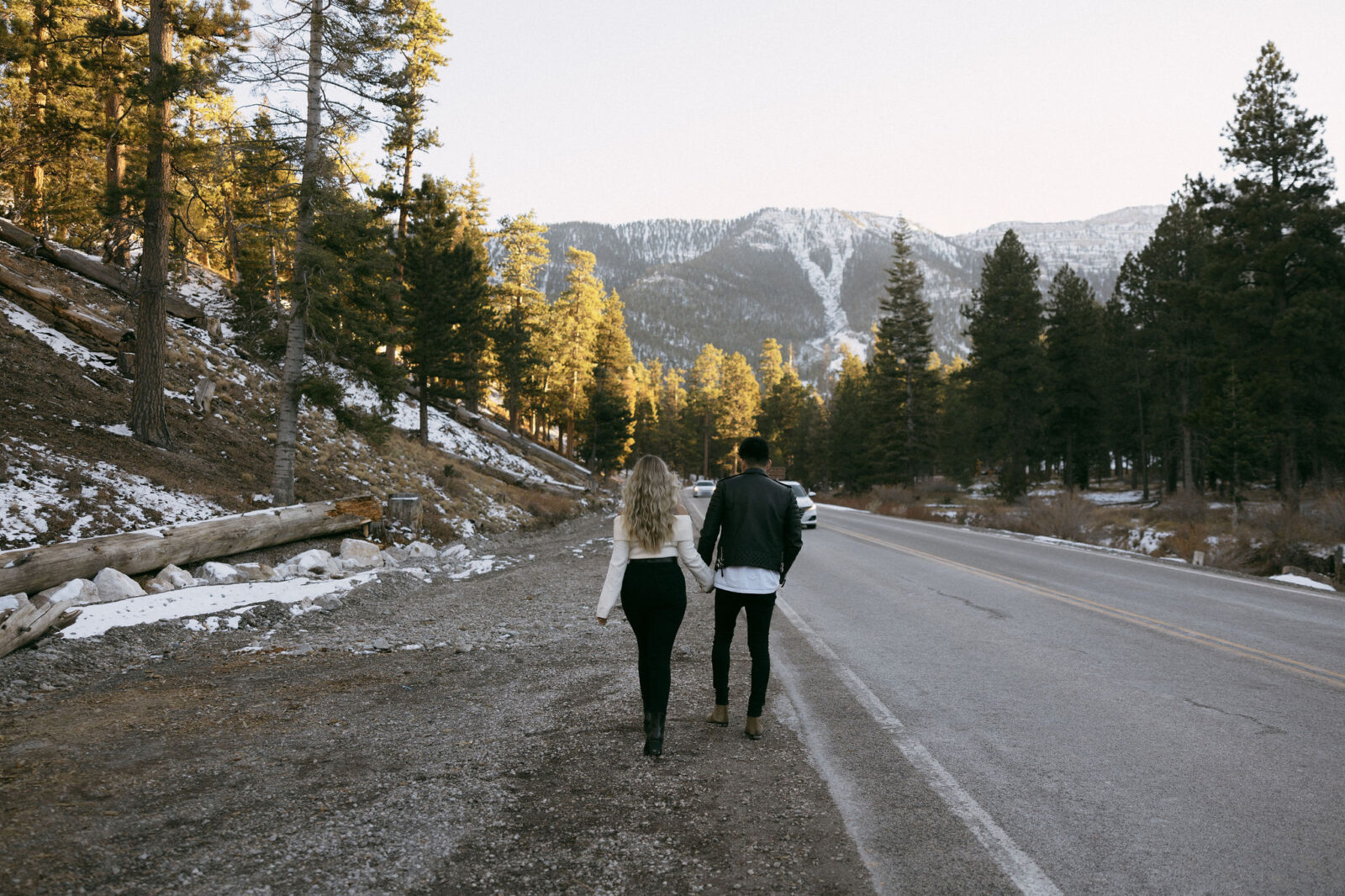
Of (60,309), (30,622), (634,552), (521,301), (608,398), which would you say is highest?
(521,301)

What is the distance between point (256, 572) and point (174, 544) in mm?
1097

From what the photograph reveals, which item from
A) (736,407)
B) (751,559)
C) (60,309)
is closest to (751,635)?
(751,559)

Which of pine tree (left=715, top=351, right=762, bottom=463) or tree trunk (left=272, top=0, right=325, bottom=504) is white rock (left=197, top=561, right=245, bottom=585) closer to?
tree trunk (left=272, top=0, right=325, bottom=504)

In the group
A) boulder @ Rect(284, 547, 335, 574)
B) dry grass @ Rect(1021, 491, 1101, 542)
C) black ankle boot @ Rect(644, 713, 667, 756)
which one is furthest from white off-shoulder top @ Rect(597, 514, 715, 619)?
dry grass @ Rect(1021, 491, 1101, 542)

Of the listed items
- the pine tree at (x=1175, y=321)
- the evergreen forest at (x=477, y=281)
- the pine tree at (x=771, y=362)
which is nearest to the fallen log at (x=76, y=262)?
the evergreen forest at (x=477, y=281)

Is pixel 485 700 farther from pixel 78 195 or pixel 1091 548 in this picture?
pixel 78 195

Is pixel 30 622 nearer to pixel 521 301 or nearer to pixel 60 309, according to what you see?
pixel 60 309

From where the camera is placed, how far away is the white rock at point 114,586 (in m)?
8.34

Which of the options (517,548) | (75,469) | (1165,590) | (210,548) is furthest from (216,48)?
(1165,590)

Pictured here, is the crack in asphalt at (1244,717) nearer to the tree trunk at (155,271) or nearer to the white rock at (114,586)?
the white rock at (114,586)

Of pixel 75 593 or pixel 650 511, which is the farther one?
pixel 75 593

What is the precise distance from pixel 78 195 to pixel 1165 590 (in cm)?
3407

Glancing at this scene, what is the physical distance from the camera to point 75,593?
802cm

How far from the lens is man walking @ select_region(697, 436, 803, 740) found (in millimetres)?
5148
